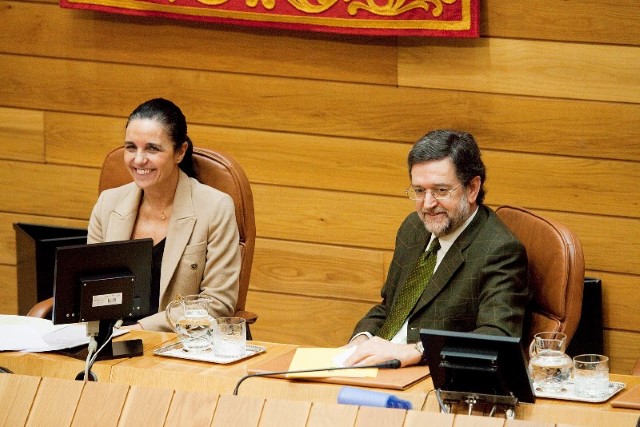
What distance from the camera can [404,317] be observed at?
3113 mm

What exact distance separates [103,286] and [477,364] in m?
1.00

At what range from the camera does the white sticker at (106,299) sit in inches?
110

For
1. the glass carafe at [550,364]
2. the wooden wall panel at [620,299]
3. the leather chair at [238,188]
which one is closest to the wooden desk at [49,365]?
the leather chair at [238,188]

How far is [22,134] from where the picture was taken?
462 cm

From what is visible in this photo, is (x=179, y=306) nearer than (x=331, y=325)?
Yes

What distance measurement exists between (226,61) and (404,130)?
76 centimetres

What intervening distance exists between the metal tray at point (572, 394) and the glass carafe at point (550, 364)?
0.02 metres

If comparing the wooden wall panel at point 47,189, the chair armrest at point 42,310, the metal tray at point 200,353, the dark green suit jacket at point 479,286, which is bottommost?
the metal tray at point 200,353

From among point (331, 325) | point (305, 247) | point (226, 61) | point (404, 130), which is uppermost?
point (226, 61)

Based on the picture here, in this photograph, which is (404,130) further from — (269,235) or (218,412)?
(218,412)

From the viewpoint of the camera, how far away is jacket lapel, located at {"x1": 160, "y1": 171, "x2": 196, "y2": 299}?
346 centimetres

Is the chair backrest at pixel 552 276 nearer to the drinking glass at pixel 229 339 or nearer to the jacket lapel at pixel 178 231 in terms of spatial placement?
the drinking glass at pixel 229 339

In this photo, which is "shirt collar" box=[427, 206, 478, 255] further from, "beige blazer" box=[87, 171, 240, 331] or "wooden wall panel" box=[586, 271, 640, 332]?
"wooden wall panel" box=[586, 271, 640, 332]

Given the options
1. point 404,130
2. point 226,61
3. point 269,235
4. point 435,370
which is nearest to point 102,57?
point 226,61
